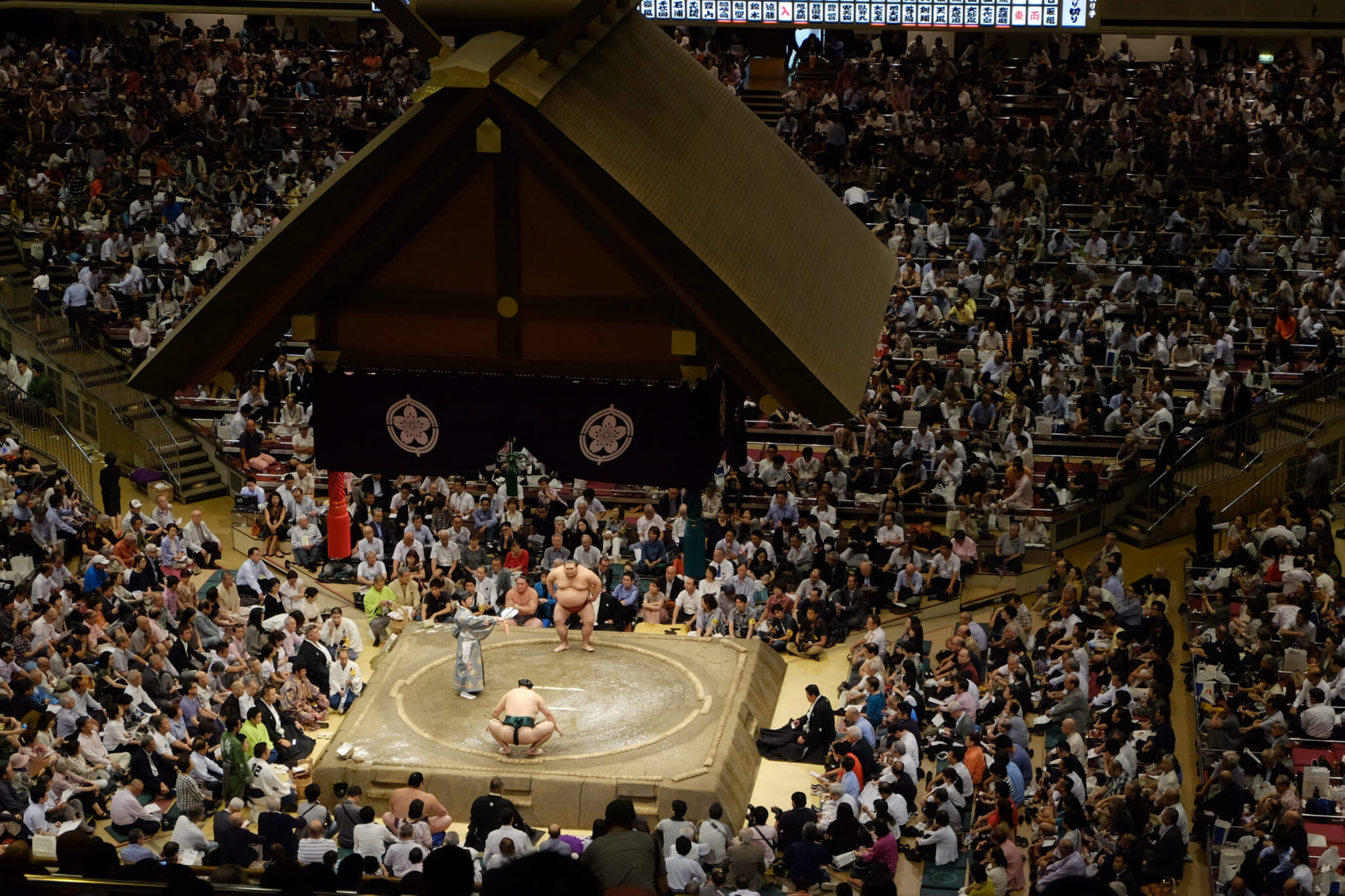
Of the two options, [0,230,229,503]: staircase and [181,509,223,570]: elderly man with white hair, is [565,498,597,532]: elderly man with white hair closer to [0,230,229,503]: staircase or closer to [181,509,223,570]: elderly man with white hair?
[181,509,223,570]: elderly man with white hair

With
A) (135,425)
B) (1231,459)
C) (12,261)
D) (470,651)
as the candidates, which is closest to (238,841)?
(470,651)

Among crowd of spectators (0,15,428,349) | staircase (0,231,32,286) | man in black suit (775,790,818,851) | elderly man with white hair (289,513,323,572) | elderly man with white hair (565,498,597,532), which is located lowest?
man in black suit (775,790,818,851)

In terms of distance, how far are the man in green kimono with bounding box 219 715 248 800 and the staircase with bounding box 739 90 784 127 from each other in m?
12.2

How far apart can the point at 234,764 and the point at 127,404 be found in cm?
715

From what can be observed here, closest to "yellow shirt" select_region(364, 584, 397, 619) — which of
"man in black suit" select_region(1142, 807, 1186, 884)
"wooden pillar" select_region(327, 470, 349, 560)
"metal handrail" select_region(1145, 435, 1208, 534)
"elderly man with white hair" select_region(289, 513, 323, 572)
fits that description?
"elderly man with white hair" select_region(289, 513, 323, 572)

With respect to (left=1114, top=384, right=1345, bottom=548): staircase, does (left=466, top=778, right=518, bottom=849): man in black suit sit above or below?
below

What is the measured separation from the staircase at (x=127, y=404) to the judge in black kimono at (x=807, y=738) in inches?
272

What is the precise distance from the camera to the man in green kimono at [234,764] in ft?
35.3

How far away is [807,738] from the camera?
38.5 ft

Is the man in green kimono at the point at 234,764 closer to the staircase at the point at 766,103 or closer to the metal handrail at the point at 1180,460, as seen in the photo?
the metal handrail at the point at 1180,460

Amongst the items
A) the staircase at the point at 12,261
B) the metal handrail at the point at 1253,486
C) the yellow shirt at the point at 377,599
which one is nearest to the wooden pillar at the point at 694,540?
the yellow shirt at the point at 377,599

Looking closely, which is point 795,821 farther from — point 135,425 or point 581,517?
point 135,425

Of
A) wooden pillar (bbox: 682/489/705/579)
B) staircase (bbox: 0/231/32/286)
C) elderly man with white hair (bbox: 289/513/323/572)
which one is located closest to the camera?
wooden pillar (bbox: 682/489/705/579)

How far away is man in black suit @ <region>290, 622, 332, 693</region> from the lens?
1234 cm
